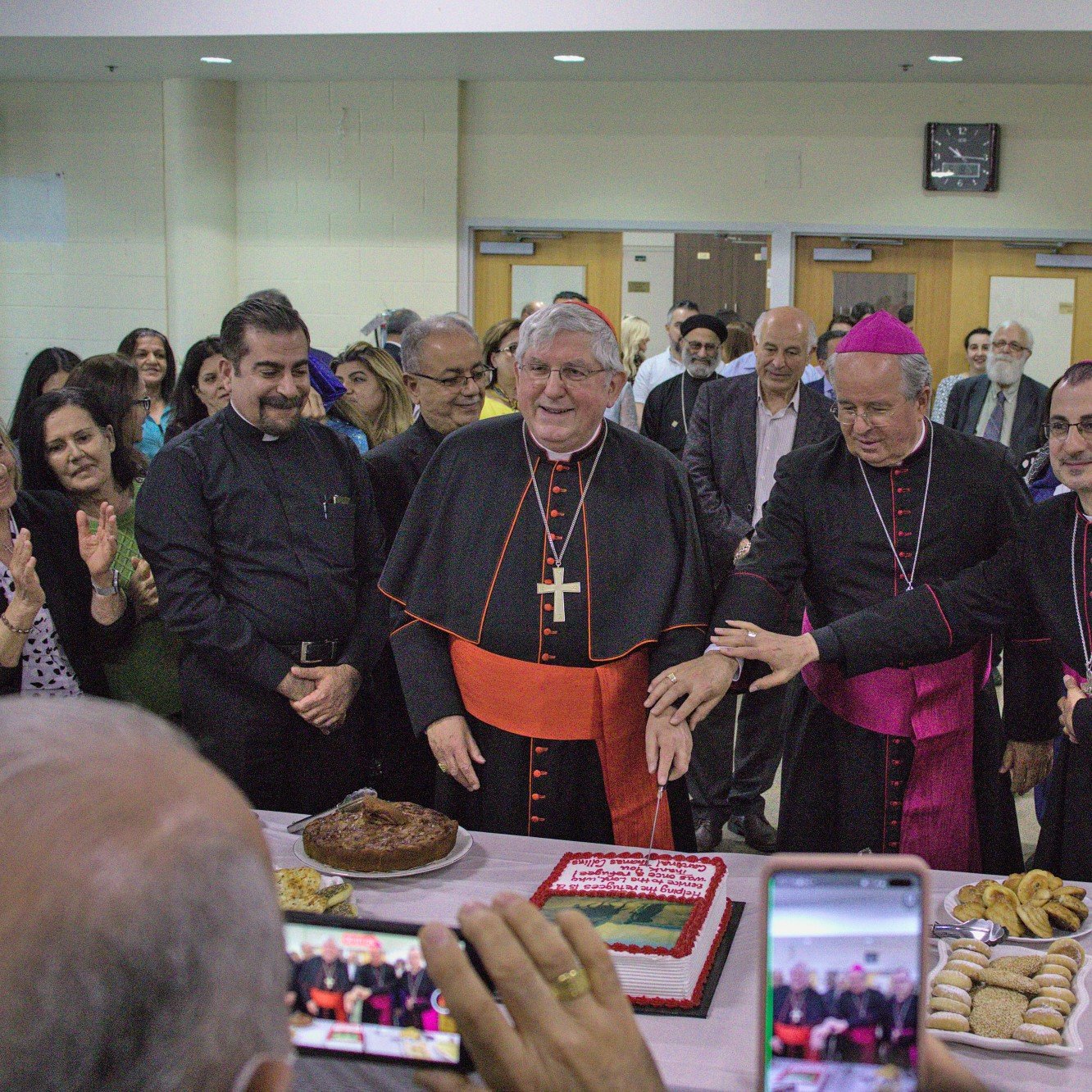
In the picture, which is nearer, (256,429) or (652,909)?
(652,909)

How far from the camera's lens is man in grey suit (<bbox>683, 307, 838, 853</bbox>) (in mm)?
4176

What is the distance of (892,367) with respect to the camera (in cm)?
264

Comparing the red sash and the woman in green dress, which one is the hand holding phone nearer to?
the red sash

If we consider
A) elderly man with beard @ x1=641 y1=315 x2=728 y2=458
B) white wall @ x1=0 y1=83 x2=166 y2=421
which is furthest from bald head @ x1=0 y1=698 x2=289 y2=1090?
white wall @ x1=0 y1=83 x2=166 y2=421

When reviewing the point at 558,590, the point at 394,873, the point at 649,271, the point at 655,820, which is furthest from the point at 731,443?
the point at 649,271

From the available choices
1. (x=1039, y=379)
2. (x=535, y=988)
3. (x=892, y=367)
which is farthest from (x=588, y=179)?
(x=535, y=988)

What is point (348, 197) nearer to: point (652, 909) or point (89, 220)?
point (89, 220)

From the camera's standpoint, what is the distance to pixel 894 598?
2.64 m

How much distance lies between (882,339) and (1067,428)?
1.55 feet

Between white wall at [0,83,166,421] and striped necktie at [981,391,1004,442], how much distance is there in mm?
5315

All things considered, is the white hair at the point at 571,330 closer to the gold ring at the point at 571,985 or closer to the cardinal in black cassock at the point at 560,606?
the cardinal in black cassock at the point at 560,606

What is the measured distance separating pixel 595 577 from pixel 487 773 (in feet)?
A: 1.49

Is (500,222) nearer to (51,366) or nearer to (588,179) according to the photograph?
Answer: (588,179)

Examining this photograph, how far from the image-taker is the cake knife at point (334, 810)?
7.04 feet
